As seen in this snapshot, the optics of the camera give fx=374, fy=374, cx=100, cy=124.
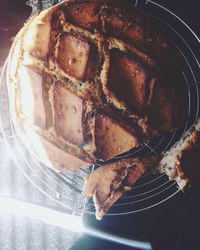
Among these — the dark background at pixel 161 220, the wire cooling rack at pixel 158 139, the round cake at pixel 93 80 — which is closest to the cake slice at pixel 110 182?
the round cake at pixel 93 80

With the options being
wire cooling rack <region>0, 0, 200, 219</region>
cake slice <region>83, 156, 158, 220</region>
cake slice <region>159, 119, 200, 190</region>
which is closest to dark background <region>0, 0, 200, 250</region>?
wire cooling rack <region>0, 0, 200, 219</region>

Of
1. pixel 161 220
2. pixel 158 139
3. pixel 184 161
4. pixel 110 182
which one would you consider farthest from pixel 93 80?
pixel 161 220

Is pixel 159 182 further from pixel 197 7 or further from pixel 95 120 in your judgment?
pixel 197 7

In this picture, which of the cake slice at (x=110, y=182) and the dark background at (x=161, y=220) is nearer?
the cake slice at (x=110, y=182)

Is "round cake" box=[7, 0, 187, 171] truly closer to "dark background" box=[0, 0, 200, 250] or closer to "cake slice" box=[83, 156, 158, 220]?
"cake slice" box=[83, 156, 158, 220]

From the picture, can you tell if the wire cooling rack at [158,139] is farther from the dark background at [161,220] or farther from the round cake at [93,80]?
the round cake at [93,80]
